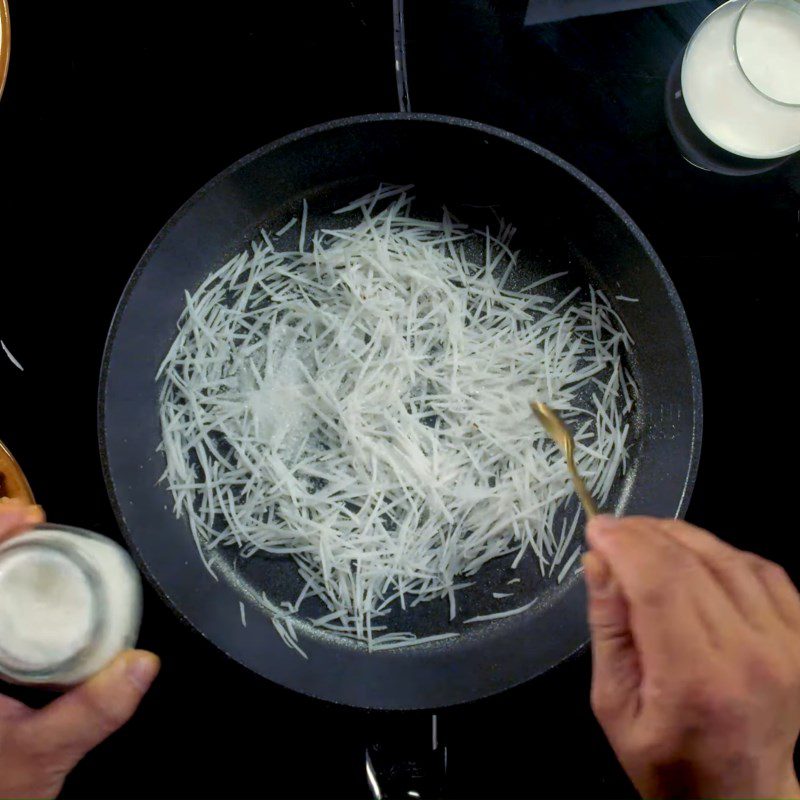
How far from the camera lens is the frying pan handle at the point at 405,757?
1.01m

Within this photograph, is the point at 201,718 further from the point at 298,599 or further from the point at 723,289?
the point at 723,289

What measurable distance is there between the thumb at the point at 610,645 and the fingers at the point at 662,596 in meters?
0.02

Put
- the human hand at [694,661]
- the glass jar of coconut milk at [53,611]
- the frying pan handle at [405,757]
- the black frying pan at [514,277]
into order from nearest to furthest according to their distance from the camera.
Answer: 1. the human hand at [694,661]
2. the glass jar of coconut milk at [53,611]
3. the black frying pan at [514,277]
4. the frying pan handle at [405,757]

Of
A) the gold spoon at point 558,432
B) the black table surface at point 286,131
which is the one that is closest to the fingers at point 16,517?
the black table surface at point 286,131

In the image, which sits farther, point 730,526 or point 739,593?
point 730,526

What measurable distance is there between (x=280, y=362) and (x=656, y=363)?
483 mm

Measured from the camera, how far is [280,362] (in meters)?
0.96

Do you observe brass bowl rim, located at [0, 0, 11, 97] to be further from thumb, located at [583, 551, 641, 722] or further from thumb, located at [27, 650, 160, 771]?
thumb, located at [583, 551, 641, 722]

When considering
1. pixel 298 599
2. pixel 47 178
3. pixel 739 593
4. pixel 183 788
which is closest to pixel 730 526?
pixel 739 593

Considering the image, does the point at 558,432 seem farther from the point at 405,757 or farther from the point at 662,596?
the point at 405,757

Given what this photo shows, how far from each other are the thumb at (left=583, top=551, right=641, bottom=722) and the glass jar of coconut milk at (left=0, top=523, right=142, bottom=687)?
0.52 metres

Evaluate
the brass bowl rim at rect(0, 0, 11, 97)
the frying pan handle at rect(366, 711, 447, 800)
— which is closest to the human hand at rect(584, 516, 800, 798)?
the frying pan handle at rect(366, 711, 447, 800)

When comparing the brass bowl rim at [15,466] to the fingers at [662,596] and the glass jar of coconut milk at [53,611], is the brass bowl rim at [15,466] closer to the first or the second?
the glass jar of coconut milk at [53,611]

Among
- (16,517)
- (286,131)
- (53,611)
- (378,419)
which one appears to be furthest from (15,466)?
(286,131)
